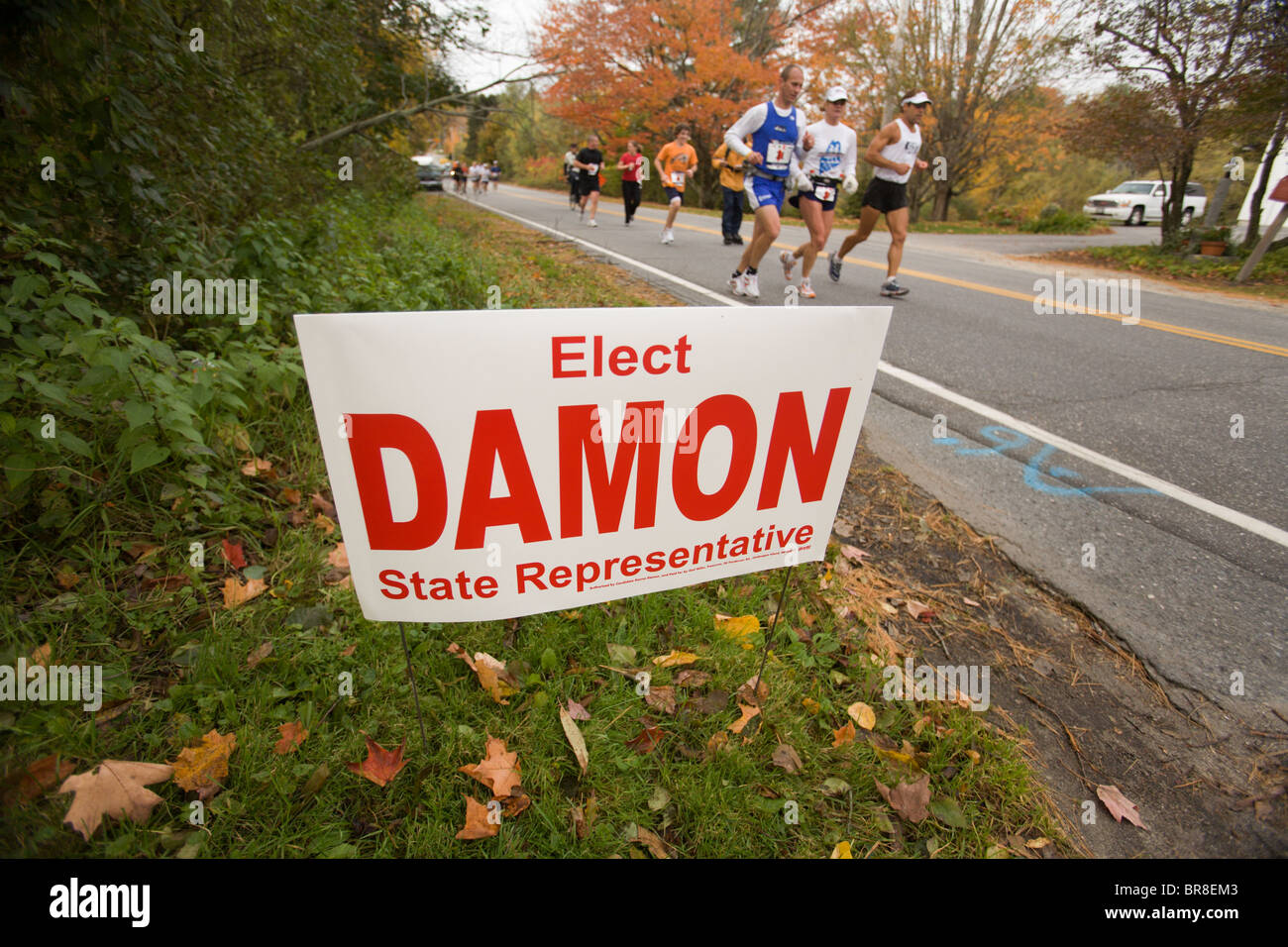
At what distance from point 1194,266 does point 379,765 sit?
624 inches

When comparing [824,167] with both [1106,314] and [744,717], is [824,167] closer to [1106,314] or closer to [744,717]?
[1106,314]

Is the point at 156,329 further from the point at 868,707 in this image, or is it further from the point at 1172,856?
the point at 1172,856

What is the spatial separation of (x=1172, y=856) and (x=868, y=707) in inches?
32.3

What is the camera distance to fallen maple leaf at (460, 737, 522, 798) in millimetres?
1662

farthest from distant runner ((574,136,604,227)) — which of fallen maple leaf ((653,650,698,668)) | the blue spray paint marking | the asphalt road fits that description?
fallen maple leaf ((653,650,698,668))

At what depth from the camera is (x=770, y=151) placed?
6.42 meters

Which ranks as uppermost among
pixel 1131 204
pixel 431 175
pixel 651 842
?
pixel 431 175

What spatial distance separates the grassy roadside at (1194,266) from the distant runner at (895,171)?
22.7 feet

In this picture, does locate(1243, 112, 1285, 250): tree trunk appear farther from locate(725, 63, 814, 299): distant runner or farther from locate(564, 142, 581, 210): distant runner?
locate(564, 142, 581, 210): distant runner

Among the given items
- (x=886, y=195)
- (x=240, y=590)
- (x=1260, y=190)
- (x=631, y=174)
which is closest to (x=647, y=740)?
(x=240, y=590)

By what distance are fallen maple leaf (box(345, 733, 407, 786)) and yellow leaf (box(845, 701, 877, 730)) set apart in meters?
1.36

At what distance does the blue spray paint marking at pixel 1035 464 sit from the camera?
3.22 metres

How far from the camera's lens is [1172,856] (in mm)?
1657

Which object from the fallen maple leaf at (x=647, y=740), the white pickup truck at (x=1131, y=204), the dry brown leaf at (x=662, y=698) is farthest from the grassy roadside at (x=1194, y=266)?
the white pickup truck at (x=1131, y=204)
